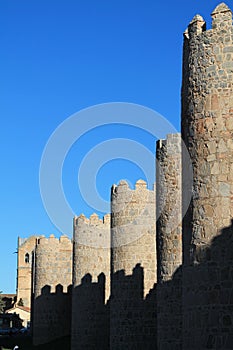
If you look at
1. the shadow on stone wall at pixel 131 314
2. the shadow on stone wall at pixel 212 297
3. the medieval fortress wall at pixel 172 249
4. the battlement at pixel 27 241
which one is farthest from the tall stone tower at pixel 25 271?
the shadow on stone wall at pixel 212 297

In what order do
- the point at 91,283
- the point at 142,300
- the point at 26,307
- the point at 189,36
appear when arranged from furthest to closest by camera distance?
the point at 26,307 < the point at 91,283 < the point at 142,300 < the point at 189,36

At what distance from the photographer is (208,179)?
11305 mm

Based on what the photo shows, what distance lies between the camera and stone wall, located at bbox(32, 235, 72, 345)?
34.5 meters

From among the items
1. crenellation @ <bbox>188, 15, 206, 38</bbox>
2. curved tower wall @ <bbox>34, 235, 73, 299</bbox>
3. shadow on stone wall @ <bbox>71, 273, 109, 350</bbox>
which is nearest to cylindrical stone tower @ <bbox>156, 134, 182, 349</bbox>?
crenellation @ <bbox>188, 15, 206, 38</bbox>

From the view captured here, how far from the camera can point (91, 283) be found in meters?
27.5

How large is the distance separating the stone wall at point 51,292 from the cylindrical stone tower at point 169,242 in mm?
17300

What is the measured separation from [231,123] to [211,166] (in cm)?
69

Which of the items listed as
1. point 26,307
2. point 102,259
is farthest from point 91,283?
point 26,307

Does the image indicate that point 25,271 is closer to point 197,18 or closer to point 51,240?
point 51,240

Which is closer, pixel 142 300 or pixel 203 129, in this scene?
pixel 203 129

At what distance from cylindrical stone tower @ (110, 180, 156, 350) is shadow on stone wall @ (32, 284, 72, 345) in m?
12.5

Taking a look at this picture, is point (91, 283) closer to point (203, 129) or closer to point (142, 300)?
point (142, 300)

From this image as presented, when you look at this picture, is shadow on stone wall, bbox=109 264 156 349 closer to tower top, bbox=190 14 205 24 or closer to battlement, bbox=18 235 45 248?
tower top, bbox=190 14 205 24

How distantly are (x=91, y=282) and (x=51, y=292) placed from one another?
7.44m
